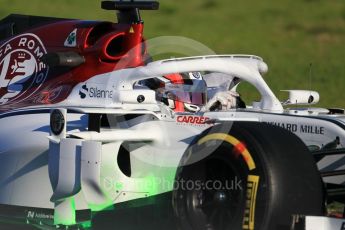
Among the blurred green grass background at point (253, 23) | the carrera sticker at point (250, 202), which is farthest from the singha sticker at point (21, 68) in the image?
the blurred green grass background at point (253, 23)

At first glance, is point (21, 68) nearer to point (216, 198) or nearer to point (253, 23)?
point (216, 198)

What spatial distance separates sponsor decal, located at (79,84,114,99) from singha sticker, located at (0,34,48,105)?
0.64 metres

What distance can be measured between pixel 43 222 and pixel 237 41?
18876mm

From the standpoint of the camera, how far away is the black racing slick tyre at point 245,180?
7.29m

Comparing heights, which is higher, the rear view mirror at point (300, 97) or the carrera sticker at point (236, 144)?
the rear view mirror at point (300, 97)

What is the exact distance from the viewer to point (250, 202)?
24.2 ft

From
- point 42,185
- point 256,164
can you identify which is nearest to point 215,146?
point 256,164

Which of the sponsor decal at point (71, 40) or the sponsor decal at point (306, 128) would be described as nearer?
the sponsor decal at point (306, 128)

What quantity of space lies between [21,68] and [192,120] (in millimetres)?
2248

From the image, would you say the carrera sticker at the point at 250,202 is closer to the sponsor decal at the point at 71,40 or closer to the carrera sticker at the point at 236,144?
the carrera sticker at the point at 236,144

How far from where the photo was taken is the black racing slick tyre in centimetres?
729

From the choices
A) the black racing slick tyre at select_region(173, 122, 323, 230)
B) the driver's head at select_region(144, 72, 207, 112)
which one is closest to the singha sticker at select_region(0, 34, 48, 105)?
the driver's head at select_region(144, 72, 207, 112)

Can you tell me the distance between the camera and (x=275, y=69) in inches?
913

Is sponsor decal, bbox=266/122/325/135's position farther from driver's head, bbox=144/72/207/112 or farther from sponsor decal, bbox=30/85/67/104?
sponsor decal, bbox=30/85/67/104
